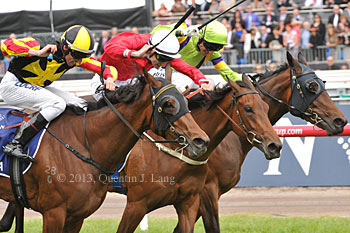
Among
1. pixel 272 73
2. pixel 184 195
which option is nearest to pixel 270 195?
pixel 272 73

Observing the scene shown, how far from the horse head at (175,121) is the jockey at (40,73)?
1.78 ft

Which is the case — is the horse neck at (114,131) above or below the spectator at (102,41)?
above

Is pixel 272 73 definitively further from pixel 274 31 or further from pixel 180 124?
pixel 274 31

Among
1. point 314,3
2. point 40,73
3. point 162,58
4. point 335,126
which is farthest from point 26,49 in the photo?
point 314,3

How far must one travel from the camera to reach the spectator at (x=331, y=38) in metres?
12.2

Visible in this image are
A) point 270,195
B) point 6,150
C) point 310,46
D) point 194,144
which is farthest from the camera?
point 310,46

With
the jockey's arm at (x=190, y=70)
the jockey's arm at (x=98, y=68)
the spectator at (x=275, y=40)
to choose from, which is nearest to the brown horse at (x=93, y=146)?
the jockey's arm at (x=98, y=68)

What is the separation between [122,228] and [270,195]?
4.34 metres

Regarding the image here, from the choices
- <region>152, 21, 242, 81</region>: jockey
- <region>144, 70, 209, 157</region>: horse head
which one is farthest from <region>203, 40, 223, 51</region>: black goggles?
<region>144, 70, 209, 157</region>: horse head

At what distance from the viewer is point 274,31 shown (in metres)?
12.3

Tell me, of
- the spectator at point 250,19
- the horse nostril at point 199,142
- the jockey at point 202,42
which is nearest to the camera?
the horse nostril at point 199,142

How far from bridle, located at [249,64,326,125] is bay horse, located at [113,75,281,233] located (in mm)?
807

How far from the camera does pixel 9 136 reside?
5.03m

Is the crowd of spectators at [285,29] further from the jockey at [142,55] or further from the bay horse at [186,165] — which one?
the bay horse at [186,165]
